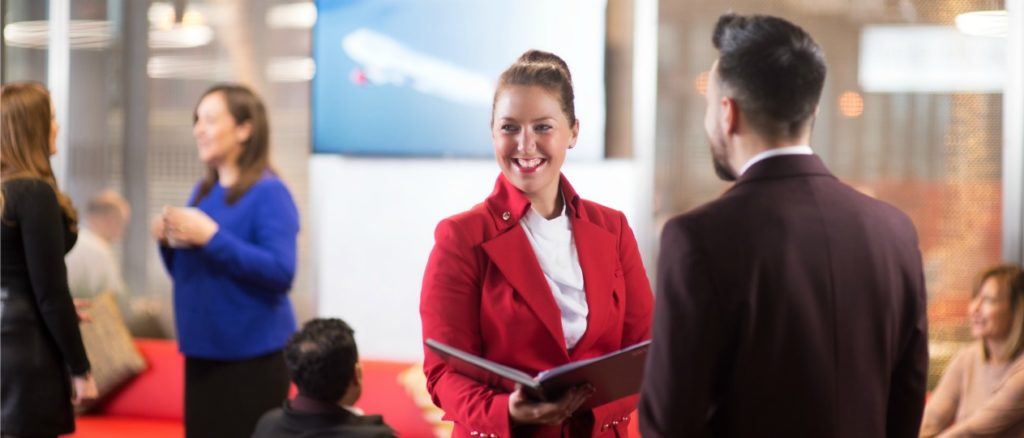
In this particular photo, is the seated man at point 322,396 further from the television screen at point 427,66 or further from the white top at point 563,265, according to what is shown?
the white top at point 563,265

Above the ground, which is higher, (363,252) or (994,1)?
(994,1)

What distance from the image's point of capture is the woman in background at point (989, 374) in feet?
12.2

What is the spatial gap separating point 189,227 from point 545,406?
6.23 feet

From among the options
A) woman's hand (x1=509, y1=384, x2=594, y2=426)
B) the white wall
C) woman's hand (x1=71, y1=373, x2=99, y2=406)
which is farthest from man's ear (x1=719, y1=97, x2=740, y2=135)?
the white wall

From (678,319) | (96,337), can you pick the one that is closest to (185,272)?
(96,337)

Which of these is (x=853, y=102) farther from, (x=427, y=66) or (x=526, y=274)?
(x=526, y=274)

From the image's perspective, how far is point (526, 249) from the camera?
2.21 metres

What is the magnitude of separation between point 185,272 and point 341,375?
34.9 inches

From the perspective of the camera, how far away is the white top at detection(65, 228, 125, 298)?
495 centimetres

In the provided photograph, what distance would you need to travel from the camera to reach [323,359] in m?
3.13

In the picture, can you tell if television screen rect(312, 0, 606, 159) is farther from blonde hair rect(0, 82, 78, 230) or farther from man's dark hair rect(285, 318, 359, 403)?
blonde hair rect(0, 82, 78, 230)

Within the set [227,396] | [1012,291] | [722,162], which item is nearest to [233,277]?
[227,396]

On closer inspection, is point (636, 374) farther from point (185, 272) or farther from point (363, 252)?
point (363, 252)

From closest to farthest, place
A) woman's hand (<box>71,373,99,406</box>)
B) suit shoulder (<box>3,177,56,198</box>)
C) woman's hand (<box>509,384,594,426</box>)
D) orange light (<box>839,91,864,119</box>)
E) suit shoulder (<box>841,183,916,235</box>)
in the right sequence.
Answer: suit shoulder (<box>841,183,916,235</box>), woman's hand (<box>509,384,594,426</box>), suit shoulder (<box>3,177,56,198</box>), woman's hand (<box>71,373,99,406</box>), orange light (<box>839,91,864,119</box>)
